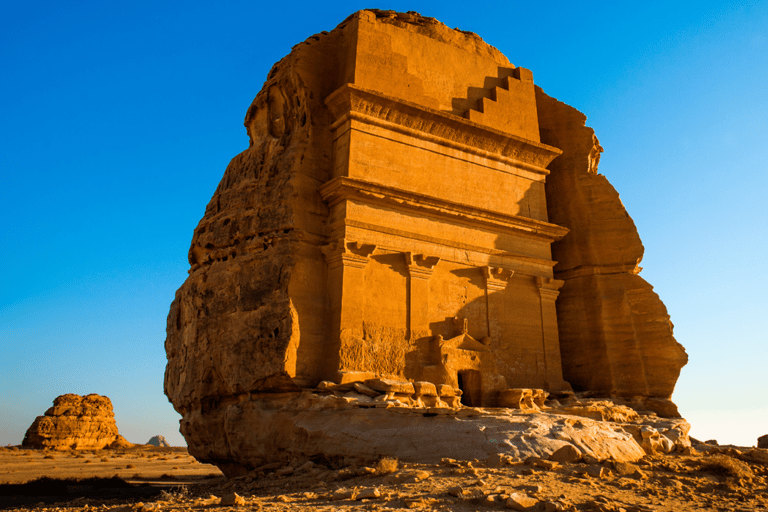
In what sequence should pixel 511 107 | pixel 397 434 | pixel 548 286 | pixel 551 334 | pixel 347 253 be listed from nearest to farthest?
pixel 397 434, pixel 347 253, pixel 551 334, pixel 548 286, pixel 511 107

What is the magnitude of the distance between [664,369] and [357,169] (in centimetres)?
865

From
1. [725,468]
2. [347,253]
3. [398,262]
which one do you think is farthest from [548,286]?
[725,468]

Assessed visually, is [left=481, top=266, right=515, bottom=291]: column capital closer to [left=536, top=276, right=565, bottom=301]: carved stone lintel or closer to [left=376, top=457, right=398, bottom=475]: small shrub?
[left=536, top=276, right=565, bottom=301]: carved stone lintel

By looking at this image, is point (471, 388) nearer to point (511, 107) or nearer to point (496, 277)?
point (496, 277)

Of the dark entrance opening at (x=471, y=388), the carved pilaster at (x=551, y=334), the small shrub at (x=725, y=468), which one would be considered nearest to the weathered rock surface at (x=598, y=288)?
the carved pilaster at (x=551, y=334)

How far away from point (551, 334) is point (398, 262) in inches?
170

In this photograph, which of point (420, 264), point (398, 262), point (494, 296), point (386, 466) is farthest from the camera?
point (494, 296)

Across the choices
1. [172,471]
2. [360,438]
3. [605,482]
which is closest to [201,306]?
[360,438]

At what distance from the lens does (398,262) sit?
1351 centimetres

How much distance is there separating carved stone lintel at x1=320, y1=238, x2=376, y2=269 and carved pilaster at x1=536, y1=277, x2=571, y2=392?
4689 millimetres

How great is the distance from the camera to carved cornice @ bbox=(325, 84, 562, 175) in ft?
45.3

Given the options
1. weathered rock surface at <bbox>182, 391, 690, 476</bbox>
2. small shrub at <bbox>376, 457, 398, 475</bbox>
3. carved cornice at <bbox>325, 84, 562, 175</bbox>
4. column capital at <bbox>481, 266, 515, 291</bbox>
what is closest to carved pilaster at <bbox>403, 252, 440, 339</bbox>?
column capital at <bbox>481, 266, 515, 291</bbox>

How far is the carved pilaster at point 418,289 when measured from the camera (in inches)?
523

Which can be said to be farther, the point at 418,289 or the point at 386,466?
the point at 418,289
